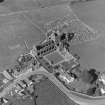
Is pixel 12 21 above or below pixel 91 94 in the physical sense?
above

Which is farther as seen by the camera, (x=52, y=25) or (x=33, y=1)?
(x=33, y=1)

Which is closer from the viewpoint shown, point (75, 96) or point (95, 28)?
point (75, 96)

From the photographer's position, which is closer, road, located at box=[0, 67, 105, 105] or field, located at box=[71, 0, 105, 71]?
road, located at box=[0, 67, 105, 105]

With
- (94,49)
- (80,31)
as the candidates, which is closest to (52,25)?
(80,31)

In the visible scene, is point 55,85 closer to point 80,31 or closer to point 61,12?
point 80,31

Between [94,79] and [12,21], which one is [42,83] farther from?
[12,21]

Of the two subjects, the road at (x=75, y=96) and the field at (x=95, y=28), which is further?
the field at (x=95, y=28)

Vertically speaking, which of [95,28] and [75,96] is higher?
[95,28]

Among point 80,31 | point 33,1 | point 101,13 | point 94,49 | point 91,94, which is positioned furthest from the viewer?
point 33,1

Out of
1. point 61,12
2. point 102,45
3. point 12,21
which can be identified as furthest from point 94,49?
point 12,21

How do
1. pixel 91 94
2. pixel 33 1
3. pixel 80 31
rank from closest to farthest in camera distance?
1. pixel 91 94
2. pixel 80 31
3. pixel 33 1
